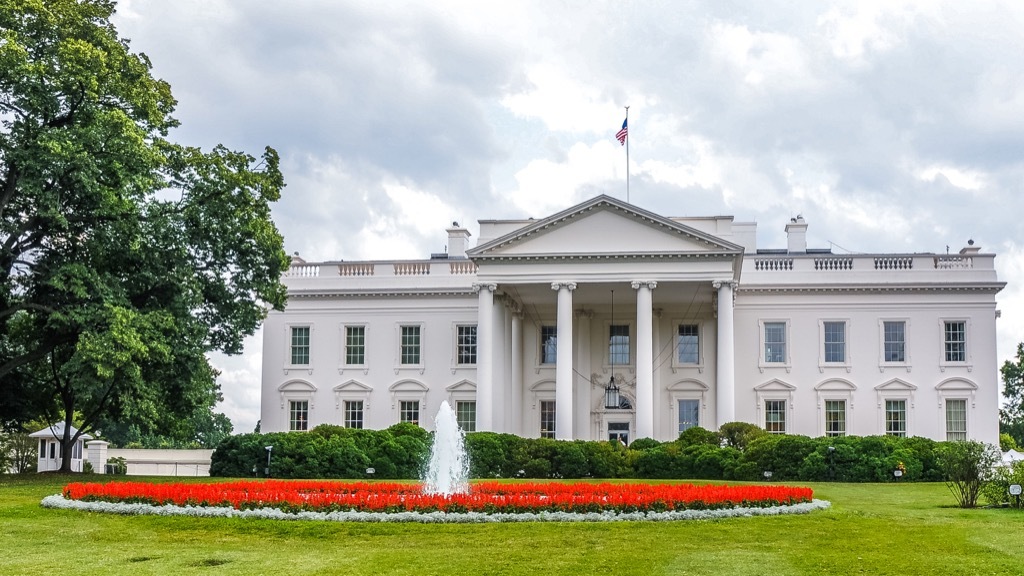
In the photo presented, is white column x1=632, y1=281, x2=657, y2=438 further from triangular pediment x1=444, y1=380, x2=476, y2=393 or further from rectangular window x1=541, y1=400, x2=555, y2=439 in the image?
triangular pediment x1=444, y1=380, x2=476, y2=393

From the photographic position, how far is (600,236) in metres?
41.7

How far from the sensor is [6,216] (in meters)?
29.4

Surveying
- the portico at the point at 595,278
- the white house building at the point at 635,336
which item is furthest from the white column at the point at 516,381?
the portico at the point at 595,278

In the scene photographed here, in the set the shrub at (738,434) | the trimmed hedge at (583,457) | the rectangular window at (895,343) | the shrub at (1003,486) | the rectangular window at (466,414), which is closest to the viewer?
the shrub at (1003,486)

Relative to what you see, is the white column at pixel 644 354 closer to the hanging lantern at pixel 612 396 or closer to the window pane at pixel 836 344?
the hanging lantern at pixel 612 396

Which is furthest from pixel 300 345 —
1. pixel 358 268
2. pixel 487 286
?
pixel 487 286

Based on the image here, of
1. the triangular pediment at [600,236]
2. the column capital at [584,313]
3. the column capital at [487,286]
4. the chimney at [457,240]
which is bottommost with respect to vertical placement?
the column capital at [584,313]

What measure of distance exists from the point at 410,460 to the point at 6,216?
13316 millimetres

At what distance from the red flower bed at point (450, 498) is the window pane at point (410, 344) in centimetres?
2629

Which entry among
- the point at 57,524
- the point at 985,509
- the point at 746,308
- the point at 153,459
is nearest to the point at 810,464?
the point at 985,509

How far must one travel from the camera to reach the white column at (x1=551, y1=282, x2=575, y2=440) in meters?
40.8

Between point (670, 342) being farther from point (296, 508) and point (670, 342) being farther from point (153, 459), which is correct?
point (296, 508)

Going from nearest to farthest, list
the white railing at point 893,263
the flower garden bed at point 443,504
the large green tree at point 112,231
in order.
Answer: the flower garden bed at point 443,504 < the large green tree at point 112,231 < the white railing at point 893,263

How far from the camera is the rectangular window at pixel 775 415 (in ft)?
149
